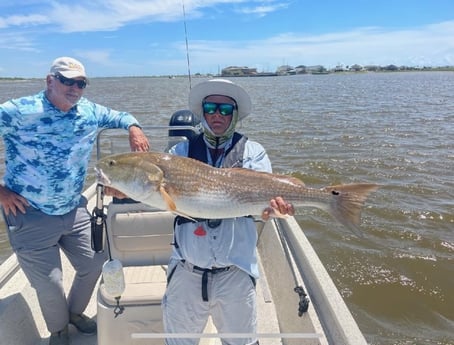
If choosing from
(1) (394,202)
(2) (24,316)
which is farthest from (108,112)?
(1) (394,202)

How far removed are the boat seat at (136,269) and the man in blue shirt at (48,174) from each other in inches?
18.9

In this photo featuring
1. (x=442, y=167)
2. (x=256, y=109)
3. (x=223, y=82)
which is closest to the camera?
(x=223, y=82)

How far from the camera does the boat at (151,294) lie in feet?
11.3

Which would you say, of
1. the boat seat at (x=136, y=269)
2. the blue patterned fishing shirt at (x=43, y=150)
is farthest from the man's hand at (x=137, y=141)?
the boat seat at (x=136, y=269)

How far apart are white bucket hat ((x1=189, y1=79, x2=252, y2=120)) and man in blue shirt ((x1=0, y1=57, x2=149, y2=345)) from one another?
0.85m

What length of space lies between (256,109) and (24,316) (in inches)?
973

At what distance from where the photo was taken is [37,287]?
3.56 meters

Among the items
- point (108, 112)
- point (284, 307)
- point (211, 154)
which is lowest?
point (284, 307)

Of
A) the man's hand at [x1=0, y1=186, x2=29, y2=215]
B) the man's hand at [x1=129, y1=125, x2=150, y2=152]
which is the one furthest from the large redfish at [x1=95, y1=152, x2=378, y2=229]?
the man's hand at [x1=0, y1=186, x2=29, y2=215]

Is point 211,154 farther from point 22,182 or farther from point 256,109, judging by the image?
point 256,109

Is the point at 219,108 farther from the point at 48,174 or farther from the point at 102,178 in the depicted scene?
the point at 48,174

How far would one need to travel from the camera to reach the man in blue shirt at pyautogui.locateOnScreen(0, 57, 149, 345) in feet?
11.3

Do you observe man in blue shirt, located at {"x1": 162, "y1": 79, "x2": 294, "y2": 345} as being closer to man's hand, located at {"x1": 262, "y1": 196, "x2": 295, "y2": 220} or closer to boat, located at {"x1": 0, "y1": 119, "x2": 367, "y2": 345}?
man's hand, located at {"x1": 262, "y1": 196, "x2": 295, "y2": 220}

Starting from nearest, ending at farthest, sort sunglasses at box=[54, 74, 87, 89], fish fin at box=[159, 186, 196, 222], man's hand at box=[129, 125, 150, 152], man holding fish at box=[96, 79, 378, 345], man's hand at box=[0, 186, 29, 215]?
1. fish fin at box=[159, 186, 196, 222]
2. man holding fish at box=[96, 79, 378, 345]
3. man's hand at box=[0, 186, 29, 215]
4. sunglasses at box=[54, 74, 87, 89]
5. man's hand at box=[129, 125, 150, 152]
